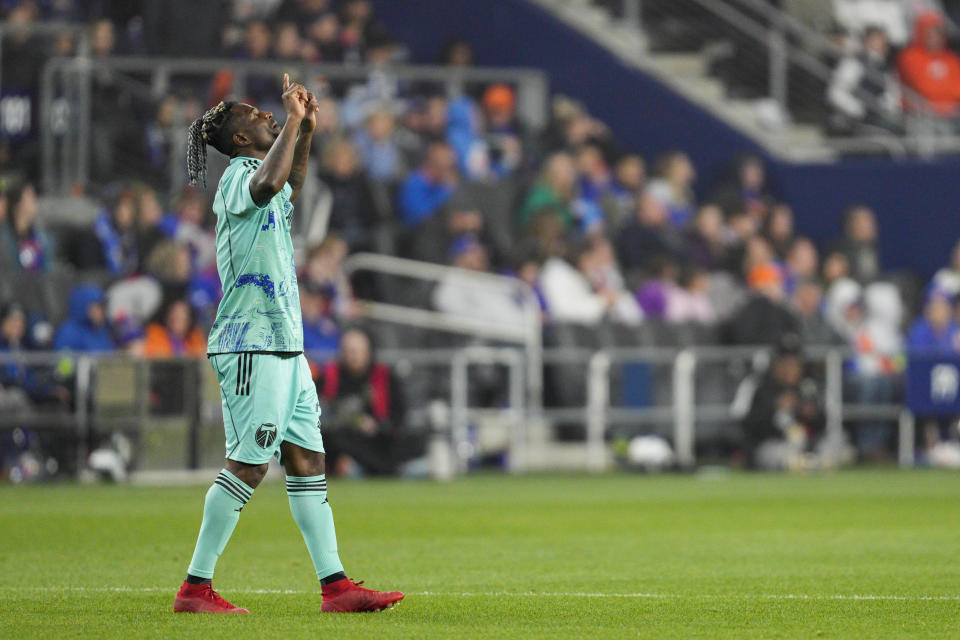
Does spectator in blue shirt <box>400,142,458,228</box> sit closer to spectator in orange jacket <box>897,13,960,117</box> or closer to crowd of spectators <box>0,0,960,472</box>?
crowd of spectators <box>0,0,960,472</box>

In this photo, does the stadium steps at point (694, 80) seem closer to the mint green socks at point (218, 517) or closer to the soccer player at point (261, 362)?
the soccer player at point (261, 362)

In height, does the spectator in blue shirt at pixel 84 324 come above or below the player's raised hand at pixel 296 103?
below

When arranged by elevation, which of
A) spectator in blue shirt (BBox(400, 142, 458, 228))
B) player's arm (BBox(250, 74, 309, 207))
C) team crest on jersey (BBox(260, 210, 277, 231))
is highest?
spectator in blue shirt (BBox(400, 142, 458, 228))

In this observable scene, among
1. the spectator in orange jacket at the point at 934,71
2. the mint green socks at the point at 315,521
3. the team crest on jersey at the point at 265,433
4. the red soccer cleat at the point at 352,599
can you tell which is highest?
the spectator in orange jacket at the point at 934,71

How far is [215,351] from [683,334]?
14060 millimetres

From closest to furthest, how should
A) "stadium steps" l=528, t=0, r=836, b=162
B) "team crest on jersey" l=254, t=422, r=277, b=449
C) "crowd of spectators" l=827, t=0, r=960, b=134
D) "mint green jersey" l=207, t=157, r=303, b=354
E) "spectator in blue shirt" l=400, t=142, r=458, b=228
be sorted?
"team crest on jersey" l=254, t=422, r=277, b=449 < "mint green jersey" l=207, t=157, r=303, b=354 < "spectator in blue shirt" l=400, t=142, r=458, b=228 < "crowd of spectators" l=827, t=0, r=960, b=134 < "stadium steps" l=528, t=0, r=836, b=162

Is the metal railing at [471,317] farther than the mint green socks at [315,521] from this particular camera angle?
Yes

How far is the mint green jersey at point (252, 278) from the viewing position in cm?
713

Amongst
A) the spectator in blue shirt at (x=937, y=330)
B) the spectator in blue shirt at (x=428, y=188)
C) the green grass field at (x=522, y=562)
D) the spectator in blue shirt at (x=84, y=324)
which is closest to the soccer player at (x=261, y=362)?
the green grass field at (x=522, y=562)

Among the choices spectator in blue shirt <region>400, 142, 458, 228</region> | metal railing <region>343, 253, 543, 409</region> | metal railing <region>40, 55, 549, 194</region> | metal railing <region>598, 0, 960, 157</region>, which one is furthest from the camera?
metal railing <region>598, 0, 960, 157</region>

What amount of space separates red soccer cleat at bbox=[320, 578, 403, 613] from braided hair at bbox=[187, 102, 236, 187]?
175cm

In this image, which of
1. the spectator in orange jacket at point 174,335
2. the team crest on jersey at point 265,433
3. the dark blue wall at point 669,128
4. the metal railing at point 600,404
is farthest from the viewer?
the dark blue wall at point 669,128

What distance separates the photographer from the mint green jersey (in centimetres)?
713

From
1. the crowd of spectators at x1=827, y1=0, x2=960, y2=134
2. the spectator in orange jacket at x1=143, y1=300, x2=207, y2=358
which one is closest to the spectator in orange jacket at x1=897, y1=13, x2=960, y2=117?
the crowd of spectators at x1=827, y1=0, x2=960, y2=134
